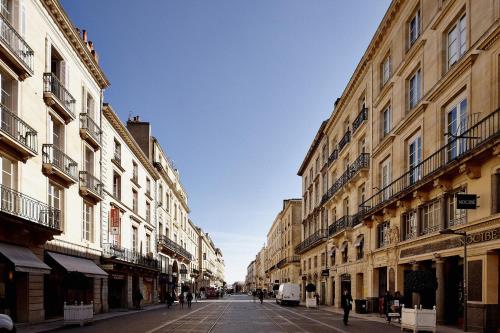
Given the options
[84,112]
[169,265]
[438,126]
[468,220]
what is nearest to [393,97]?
[438,126]

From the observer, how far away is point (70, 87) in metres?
27.2

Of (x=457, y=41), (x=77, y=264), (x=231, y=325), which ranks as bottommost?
(x=231, y=325)

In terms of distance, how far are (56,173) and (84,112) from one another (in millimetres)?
6421

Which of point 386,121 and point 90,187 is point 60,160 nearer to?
point 90,187

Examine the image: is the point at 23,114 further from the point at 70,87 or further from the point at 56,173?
the point at 70,87

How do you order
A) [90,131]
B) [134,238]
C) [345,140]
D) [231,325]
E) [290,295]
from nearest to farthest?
[231,325], [90,131], [345,140], [134,238], [290,295]

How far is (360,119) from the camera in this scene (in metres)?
36.7

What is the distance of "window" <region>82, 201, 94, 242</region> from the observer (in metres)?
29.5

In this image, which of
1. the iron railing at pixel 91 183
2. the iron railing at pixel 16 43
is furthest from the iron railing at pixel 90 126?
the iron railing at pixel 16 43

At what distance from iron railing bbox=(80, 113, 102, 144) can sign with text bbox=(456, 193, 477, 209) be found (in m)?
19.7

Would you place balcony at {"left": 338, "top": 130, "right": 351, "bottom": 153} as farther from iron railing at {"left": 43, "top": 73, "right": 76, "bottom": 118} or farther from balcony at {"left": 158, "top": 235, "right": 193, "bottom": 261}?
balcony at {"left": 158, "top": 235, "right": 193, "bottom": 261}

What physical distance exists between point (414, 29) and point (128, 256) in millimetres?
25201

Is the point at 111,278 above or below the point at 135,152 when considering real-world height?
below

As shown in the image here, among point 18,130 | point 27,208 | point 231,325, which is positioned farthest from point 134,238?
point 18,130
